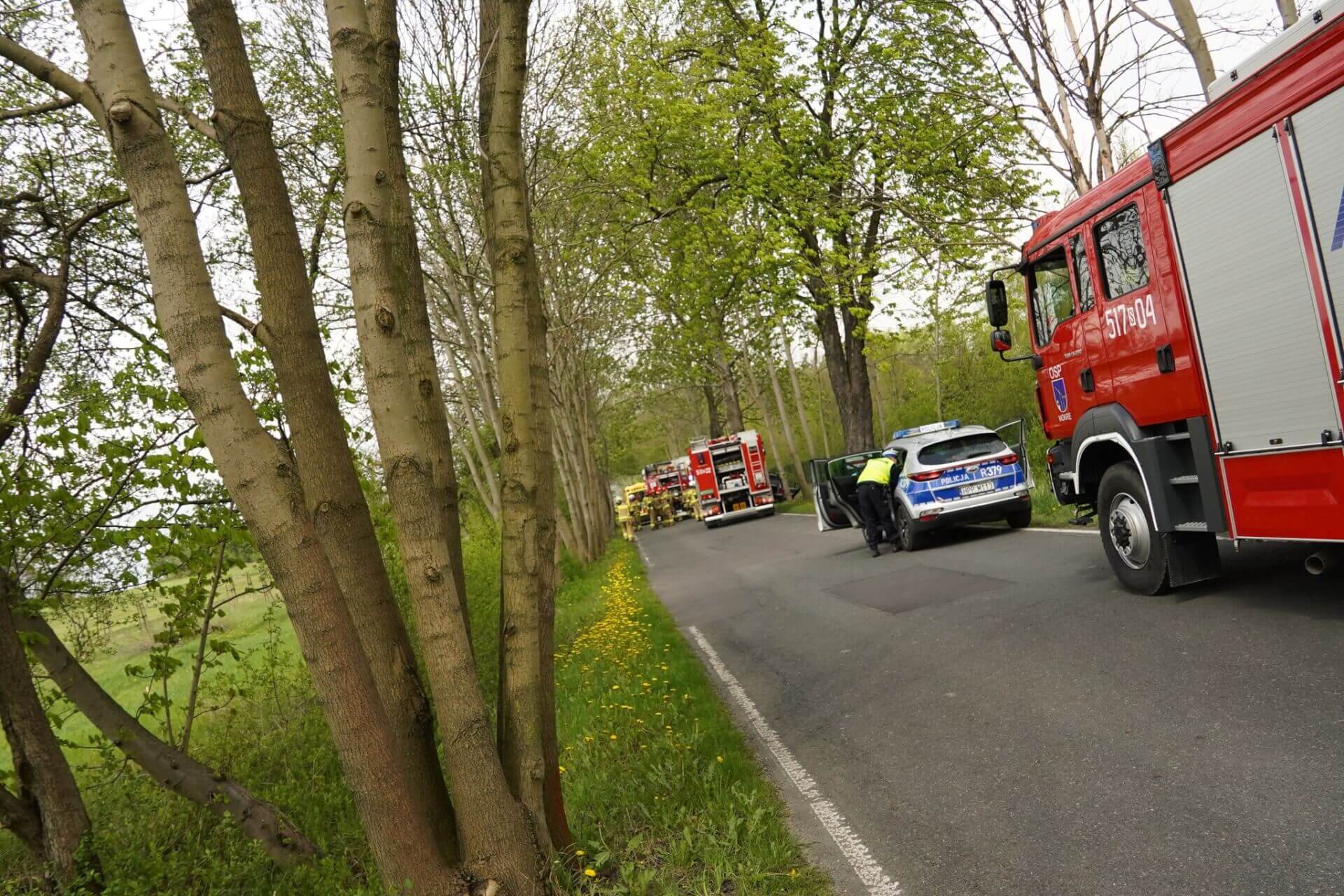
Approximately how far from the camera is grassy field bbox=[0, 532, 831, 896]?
173 inches

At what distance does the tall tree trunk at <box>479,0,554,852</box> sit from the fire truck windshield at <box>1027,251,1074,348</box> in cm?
560

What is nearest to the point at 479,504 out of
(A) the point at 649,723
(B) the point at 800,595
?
(B) the point at 800,595

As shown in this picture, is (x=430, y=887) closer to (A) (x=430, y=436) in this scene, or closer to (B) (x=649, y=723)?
(A) (x=430, y=436)

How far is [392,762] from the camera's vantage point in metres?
3.74

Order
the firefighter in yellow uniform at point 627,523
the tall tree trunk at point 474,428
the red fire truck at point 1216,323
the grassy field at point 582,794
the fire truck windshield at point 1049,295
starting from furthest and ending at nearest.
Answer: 1. the firefighter in yellow uniform at point 627,523
2. the tall tree trunk at point 474,428
3. the fire truck windshield at point 1049,295
4. the red fire truck at point 1216,323
5. the grassy field at point 582,794

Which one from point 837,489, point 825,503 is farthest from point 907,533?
point 825,503

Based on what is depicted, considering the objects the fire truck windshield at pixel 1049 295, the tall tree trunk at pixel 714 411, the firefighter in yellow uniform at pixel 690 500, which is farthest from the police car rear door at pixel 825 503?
the tall tree trunk at pixel 714 411

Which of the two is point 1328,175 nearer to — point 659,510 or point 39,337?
point 39,337

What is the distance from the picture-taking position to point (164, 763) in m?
5.71

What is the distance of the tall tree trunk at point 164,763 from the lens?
5.45 metres

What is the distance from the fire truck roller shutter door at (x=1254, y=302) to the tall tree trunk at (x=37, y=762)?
7.39 m

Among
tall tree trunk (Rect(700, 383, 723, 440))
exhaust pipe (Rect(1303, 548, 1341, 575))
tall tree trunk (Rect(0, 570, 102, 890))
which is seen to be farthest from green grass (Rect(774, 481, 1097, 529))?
tall tree trunk (Rect(700, 383, 723, 440))

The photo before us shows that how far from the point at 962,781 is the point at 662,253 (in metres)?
19.4

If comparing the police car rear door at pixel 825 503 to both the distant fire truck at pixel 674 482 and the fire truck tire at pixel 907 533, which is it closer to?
the fire truck tire at pixel 907 533
